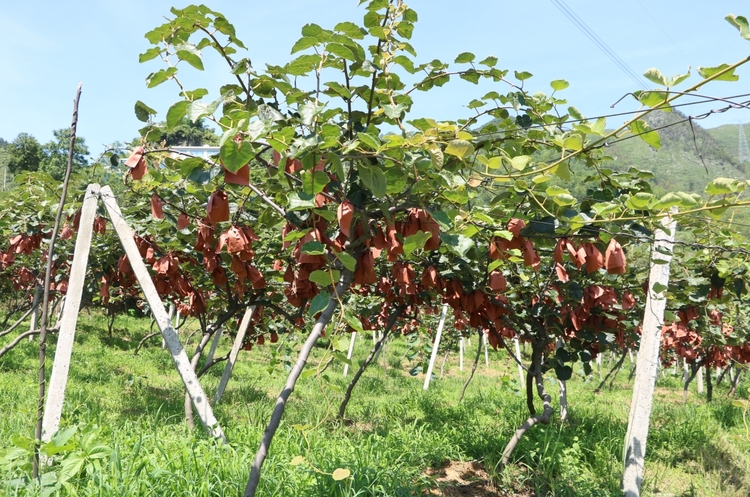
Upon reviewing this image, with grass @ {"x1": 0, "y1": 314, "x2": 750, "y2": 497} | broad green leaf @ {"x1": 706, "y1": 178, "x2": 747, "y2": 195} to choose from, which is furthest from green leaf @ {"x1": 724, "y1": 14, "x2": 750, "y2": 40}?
grass @ {"x1": 0, "y1": 314, "x2": 750, "y2": 497}

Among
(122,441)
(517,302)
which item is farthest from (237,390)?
(517,302)

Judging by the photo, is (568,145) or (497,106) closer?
(568,145)

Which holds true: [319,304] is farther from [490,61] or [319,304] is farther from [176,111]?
[490,61]

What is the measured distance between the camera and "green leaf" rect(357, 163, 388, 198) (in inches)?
54.9

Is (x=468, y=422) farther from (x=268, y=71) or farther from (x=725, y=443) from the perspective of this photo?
(x=268, y=71)

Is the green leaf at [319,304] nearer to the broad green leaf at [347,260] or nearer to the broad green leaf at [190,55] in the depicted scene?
the broad green leaf at [347,260]

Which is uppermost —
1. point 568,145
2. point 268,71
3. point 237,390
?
point 268,71

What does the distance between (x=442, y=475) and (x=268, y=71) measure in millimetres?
3162

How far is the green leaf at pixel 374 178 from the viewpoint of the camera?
1.39 metres

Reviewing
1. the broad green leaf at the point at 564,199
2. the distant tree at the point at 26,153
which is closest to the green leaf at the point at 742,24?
the broad green leaf at the point at 564,199

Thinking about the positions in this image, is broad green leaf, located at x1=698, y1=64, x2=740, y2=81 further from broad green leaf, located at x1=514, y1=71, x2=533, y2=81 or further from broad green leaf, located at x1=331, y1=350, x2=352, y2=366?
broad green leaf, located at x1=331, y1=350, x2=352, y2=366

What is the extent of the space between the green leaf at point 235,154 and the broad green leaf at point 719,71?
44.6 inches

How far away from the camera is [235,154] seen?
4.11 feet

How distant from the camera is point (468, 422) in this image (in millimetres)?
5285
